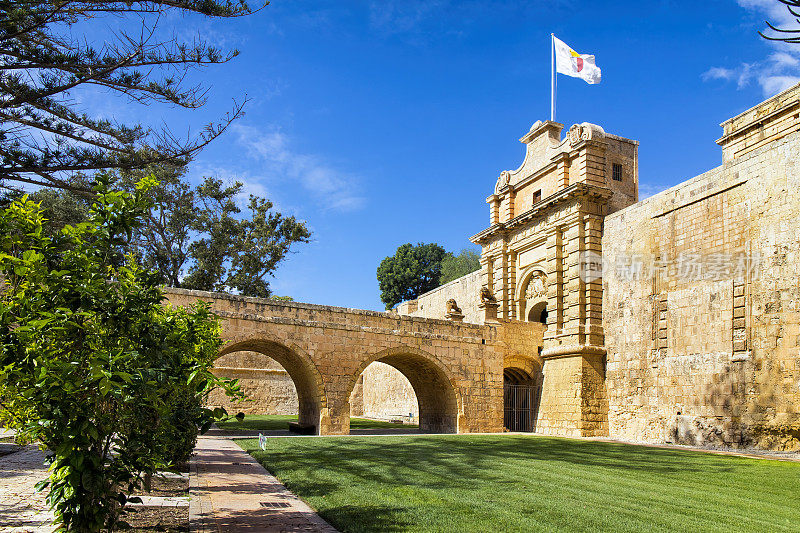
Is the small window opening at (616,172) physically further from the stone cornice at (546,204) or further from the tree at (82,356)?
the tree at (82,356)

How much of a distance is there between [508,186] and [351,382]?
388 inches

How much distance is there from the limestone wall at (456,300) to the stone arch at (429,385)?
3.67 metres

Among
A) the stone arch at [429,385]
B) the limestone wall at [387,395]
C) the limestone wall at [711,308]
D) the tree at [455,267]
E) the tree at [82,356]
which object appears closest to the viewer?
the tree at [82,356]

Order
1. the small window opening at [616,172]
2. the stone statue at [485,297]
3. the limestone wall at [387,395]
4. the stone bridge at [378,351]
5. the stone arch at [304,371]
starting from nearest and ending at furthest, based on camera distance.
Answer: the stone bridge at [378,351]
the stone arch at [304,371]
the small window opening at [616,172]
the stone statue at [485,297]
the limestone wall at [387,395]

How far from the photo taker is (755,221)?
13.5 meters

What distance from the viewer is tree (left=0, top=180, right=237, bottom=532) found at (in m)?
3.53

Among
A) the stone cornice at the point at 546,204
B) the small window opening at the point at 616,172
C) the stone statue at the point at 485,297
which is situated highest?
A: the small window opening at the point at 616,172

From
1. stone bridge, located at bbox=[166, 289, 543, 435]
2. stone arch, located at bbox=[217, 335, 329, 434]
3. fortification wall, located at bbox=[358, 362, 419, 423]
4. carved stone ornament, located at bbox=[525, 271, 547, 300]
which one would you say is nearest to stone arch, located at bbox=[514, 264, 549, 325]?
carved stone ornament, located at bbox=[525, 271, 547, 300]

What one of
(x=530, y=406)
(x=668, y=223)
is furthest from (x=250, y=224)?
(x=668, y=223)

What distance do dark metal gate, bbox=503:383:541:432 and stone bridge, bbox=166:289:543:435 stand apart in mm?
672

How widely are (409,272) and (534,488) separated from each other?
129ft

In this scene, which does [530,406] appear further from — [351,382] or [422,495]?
[422,495]

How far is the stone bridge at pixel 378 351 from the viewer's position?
16.3 meters

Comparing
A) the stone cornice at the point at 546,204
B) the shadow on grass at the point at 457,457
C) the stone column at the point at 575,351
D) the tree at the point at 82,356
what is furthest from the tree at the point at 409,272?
Answer: the tree at the point at 82,356
